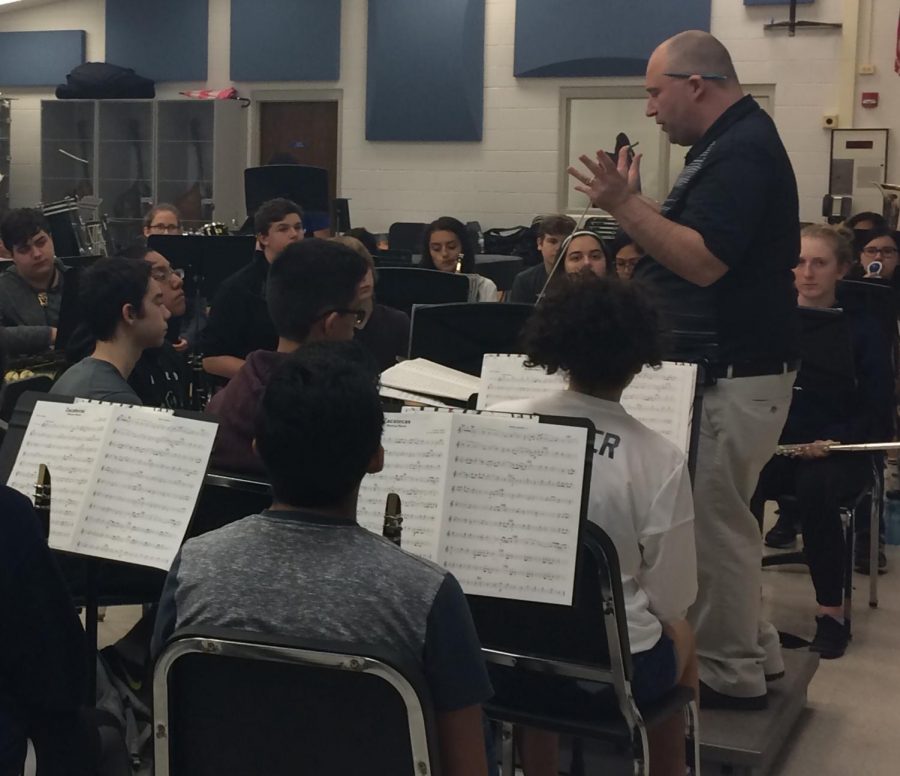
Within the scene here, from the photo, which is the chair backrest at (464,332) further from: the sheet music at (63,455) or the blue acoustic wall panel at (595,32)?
the blue acoustic wall panel at (595,32)

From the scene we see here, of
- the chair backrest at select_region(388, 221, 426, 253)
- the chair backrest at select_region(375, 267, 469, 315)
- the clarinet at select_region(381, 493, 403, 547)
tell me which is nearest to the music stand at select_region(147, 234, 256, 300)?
the chair backrest at select_region(375, 267, 469, 315)

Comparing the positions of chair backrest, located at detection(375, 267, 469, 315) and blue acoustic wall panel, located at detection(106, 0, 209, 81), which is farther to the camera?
blue acoustic wall panel, located at detection(106, 0, 209, 81)

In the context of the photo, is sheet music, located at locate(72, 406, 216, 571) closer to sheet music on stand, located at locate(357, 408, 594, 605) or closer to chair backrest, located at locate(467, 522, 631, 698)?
sheet music on stand, located at locate(357, 408, 594, 605)

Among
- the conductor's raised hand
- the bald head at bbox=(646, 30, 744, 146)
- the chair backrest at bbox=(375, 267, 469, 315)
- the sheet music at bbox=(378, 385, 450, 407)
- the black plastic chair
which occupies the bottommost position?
the black plastic chair

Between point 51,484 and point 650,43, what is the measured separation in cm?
730

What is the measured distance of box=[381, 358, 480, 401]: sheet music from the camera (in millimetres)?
2561

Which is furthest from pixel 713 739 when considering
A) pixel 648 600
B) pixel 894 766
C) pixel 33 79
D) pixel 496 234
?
pixel 33 79

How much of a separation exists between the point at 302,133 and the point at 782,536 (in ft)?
21.0

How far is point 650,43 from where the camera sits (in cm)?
866

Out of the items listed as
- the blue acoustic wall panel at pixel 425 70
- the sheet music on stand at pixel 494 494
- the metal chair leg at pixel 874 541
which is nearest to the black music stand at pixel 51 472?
the sheet music on stand at pixel 494 494

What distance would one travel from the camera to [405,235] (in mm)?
8969

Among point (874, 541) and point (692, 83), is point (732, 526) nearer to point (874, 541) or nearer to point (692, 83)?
point (692, 83)

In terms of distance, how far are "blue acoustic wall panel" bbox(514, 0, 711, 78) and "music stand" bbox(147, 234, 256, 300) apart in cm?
418

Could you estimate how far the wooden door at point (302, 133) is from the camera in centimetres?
991
